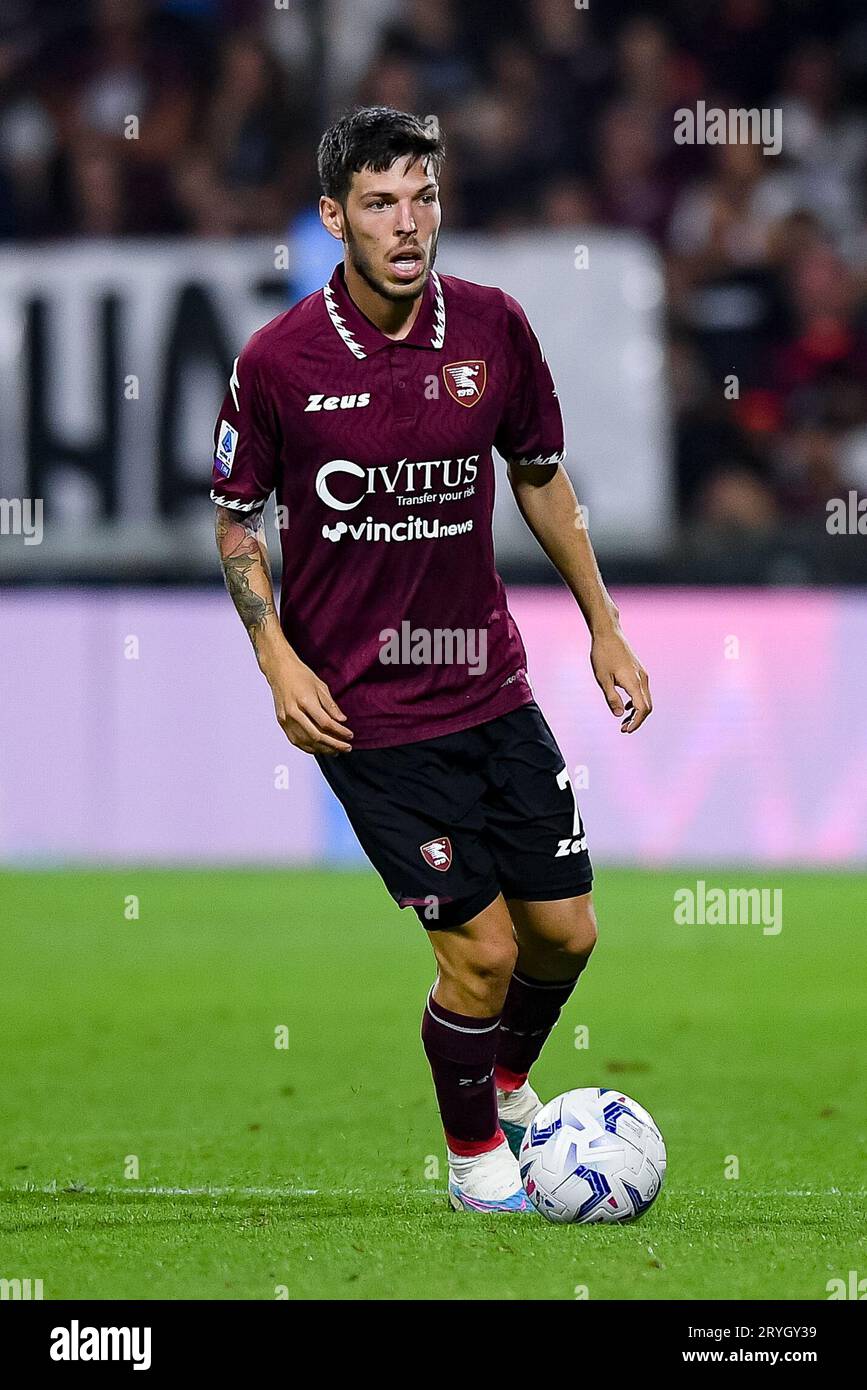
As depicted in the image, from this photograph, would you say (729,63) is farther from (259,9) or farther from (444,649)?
(444,649)

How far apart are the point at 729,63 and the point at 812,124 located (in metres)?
0.70

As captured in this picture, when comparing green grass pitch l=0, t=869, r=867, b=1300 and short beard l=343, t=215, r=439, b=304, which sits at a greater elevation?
short beard l=343, t=215, r=439, b=304

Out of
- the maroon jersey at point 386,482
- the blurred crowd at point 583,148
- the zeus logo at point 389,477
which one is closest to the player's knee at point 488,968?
the maroon jersey at point 386,482

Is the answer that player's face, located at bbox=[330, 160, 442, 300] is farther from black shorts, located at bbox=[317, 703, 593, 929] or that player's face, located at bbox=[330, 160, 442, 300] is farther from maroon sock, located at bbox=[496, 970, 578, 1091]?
maroon sock, located at bbox=[496, 970, 578, 1091]

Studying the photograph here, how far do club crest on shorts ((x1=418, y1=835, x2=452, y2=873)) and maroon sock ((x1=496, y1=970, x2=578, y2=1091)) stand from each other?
537 millimetres

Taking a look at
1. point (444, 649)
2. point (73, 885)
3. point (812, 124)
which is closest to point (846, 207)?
point (812, 124)

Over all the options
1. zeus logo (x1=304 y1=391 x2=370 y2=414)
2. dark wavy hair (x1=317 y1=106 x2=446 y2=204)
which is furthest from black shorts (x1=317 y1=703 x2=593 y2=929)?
dark wavy hair (x1=317 y1=106 x2=446 y2=204)

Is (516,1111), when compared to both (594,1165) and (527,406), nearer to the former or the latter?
(594,1165)

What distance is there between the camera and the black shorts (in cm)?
421

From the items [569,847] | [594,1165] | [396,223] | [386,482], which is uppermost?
[396,223]

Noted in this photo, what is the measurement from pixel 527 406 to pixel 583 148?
8619mm

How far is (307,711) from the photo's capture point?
4.05 metres

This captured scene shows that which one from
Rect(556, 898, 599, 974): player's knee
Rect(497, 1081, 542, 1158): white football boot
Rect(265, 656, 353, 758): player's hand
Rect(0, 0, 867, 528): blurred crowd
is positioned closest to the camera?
Rect(265, 656, 353, 758): player's hand

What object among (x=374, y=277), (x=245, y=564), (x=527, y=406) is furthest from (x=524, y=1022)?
(x=374, y=277)
